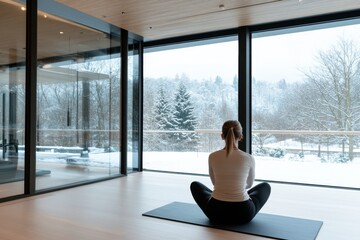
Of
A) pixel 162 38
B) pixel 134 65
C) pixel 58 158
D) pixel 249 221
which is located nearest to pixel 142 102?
pixel 134 65

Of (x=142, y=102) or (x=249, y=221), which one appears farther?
(x=142, y=102)

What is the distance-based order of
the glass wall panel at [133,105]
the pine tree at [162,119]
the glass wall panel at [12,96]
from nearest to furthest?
the glass wall panel at [12,96] → the glass wall panel at [133,105] → the pine tree at [162,119]

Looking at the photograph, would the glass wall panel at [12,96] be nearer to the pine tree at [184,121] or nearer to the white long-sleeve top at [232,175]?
the white long-sleeve top at [232,175]

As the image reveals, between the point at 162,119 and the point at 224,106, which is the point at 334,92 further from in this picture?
the point at 162,119

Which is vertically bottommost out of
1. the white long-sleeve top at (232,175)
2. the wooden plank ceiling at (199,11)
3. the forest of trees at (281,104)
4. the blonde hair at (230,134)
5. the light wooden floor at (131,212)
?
the light wooden floor at (131,212)

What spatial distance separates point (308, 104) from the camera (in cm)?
555

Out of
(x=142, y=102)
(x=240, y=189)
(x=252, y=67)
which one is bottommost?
(x=240, y=189)

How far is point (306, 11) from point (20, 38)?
4270mm

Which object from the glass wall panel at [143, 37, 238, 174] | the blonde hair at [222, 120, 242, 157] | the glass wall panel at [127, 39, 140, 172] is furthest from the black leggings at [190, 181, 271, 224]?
the glass wall panel at [127, 39, 140, 172]

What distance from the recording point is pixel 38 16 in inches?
184

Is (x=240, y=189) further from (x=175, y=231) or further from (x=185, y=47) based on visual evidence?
(x=185, y=47)

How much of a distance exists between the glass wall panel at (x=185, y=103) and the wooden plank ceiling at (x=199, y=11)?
3.32ft

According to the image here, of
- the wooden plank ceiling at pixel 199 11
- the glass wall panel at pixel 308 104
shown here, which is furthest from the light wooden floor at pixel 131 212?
the wooden plank ceiling at pixel 199 11

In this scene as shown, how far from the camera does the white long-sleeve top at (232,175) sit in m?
2.97
